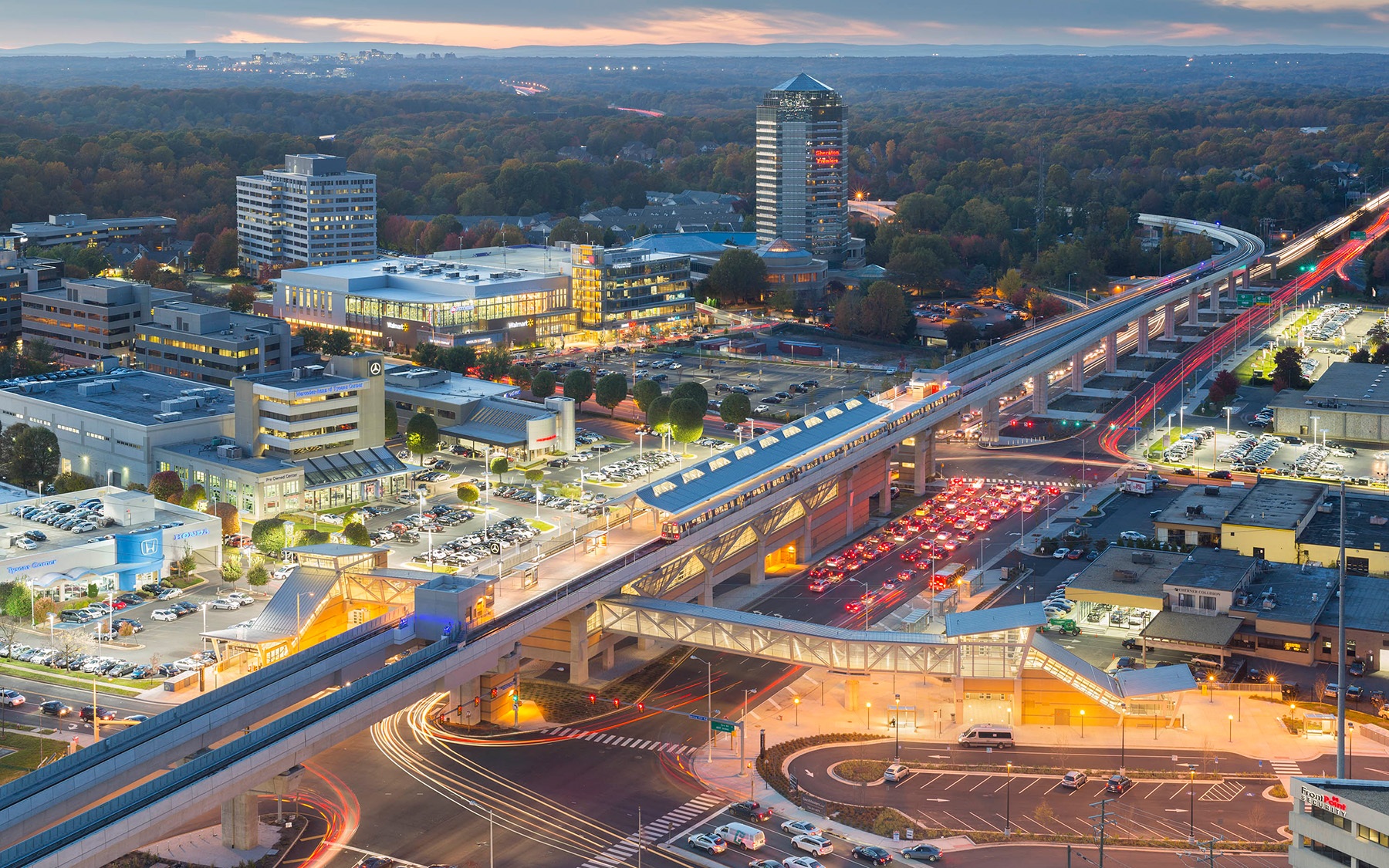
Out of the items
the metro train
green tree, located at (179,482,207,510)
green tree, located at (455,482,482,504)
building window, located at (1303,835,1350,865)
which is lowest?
green tree, located at (455,482,482,504)

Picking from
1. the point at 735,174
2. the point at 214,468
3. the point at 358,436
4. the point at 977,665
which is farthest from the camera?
the point at 735,174

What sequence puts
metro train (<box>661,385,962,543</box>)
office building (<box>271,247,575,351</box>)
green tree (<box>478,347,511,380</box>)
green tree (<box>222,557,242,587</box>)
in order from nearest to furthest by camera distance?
metro train (<box>661,385,962,543</box>)
green tree (<box>222,557,242,587</box>)
green tree (<box>478,347,511,380</box>)
office building (<box>271,247,575,351</box>)

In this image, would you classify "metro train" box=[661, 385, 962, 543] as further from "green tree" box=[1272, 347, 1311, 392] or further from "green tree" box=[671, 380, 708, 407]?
"green tree" box=[1272, 347, 1311, 392]

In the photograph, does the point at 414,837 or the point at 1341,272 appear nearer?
the point at 414,837

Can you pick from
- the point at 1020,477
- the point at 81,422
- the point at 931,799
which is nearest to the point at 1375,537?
the point at 1020,477

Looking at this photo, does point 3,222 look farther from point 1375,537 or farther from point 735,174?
point 1375,537

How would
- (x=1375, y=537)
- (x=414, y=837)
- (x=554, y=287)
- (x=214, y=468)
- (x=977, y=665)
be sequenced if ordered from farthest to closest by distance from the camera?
(x=554, y=287)
(x=214, y=468)
(x=1375, y=537)
(x=977, y=665)
(x=414, y=837)

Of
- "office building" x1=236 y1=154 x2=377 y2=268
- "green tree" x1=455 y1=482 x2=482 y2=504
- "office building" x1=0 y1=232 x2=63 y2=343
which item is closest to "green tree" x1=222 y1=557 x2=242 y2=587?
"green tree" x1=455 y1=482 x2=482 y2=504

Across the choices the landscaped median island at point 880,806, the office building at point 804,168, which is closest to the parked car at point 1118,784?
the landscaped median island at point 880,806
